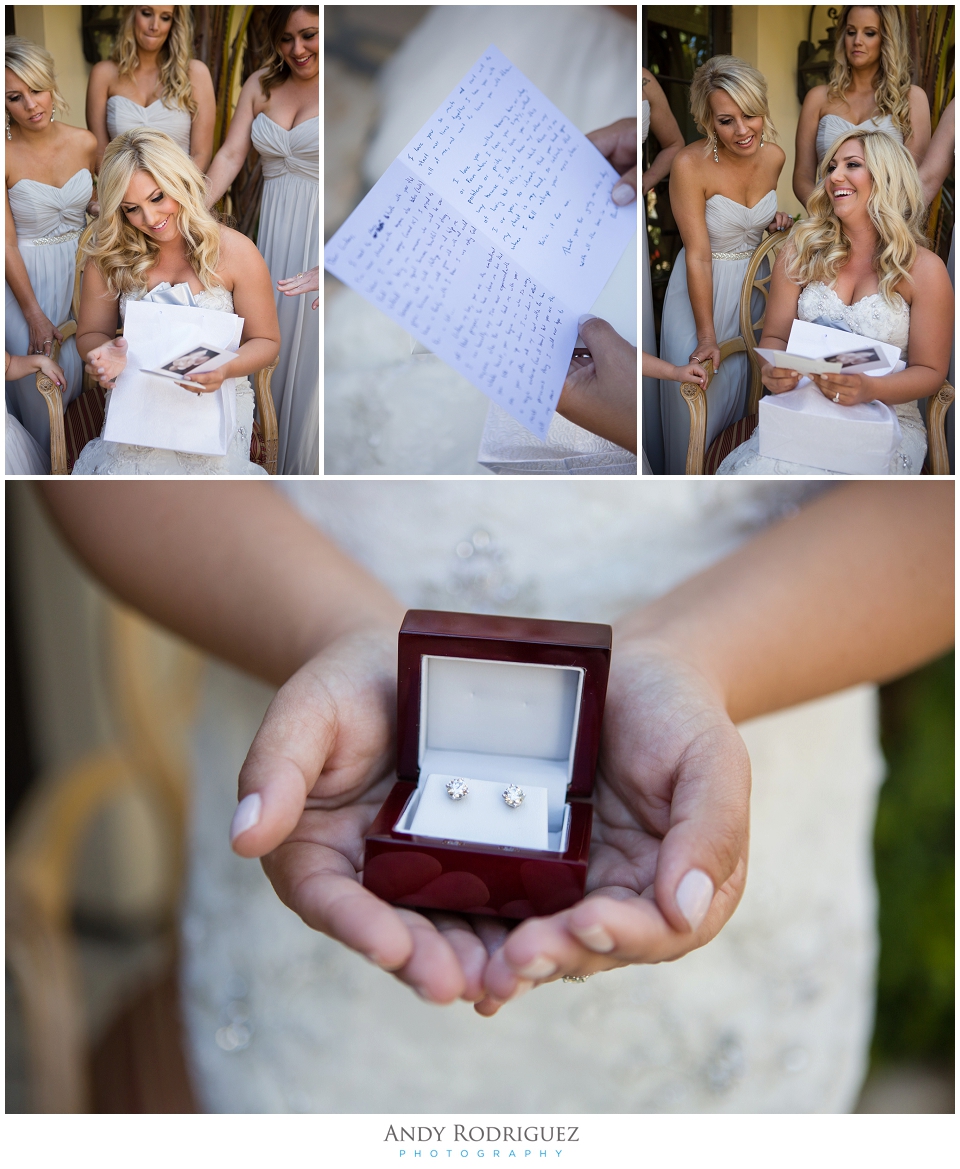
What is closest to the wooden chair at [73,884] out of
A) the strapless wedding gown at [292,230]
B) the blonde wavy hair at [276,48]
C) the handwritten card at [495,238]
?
the strapless wedding gown at [292,230]

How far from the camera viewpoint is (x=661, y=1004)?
34.5 inches

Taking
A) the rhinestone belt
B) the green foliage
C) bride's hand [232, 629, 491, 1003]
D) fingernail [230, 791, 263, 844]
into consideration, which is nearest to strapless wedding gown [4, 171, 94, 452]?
the rhinestone belt

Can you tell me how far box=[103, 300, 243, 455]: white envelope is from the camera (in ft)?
3.04

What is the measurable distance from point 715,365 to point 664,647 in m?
0.35

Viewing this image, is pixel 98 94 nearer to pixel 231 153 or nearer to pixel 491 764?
pixel 231 153

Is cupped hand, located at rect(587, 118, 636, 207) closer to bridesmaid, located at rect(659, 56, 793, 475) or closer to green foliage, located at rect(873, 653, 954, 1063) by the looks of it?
bridesmaid, located at rect(659, 56, 793, 475)

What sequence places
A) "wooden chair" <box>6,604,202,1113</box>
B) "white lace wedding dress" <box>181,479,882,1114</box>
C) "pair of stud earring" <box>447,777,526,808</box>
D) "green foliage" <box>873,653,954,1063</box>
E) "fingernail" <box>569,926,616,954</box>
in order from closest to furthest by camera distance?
"fingernail" <box>569,926,616,954</box>, "pair of stud earring" <box>447,777,526,808</box>, "white lace wedding dress" <box>181,479,882,1114</box>, "wooden chair" <box>6,604,202,1113</box>, "green foliage" <box>873,653,954,1063</box>

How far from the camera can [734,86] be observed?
0.90m

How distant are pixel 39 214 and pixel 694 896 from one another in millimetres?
946

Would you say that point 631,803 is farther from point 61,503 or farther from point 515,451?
point 61,503

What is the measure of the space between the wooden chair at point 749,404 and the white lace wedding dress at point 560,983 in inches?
1.5

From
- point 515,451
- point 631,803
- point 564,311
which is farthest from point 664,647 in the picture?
point 564,311

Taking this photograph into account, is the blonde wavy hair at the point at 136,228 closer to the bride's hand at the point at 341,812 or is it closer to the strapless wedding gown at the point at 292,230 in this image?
the strapless wedding gown at the point at 292,230

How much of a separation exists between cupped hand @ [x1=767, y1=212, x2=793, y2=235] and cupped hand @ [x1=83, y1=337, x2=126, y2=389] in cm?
72
